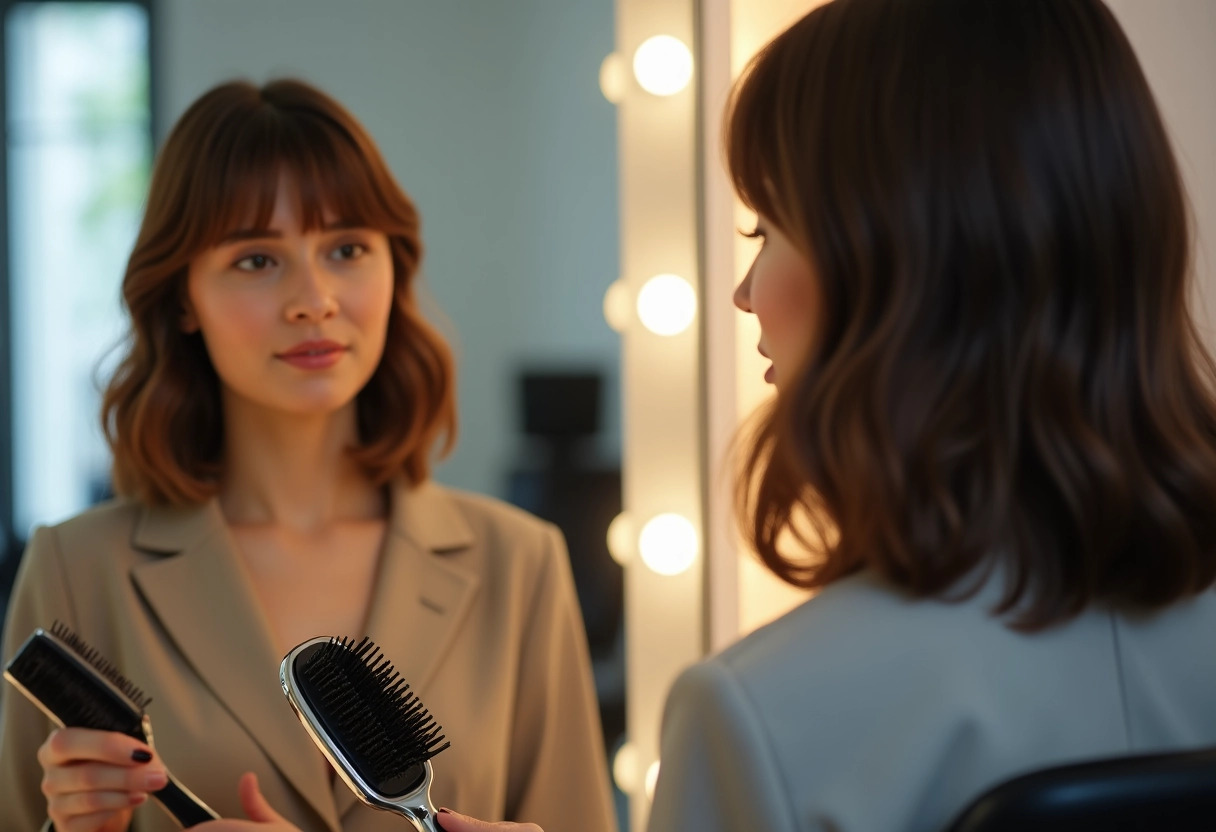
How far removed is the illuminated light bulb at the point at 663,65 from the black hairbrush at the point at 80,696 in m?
0.57

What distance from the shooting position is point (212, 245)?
799 millimetres

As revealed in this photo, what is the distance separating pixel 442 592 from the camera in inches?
33.9

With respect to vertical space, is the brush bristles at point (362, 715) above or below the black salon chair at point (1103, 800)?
below

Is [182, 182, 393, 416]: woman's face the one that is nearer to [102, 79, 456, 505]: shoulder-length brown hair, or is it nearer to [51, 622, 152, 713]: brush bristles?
[102, 79, 456, 505]: shoulder-length brown hair

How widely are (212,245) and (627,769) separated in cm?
53

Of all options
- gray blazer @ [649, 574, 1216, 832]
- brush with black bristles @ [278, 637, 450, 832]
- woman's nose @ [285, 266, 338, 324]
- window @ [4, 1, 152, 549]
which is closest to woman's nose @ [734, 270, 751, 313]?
gray blazer @ [649, 574, 1216, 832]

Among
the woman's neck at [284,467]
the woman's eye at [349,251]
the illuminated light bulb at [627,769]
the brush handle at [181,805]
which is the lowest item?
the illuminated light bulb at [627,769]

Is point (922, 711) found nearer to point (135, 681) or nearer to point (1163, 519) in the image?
point (1163, 519)

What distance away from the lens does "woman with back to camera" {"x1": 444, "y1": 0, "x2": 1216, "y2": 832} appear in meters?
0.37

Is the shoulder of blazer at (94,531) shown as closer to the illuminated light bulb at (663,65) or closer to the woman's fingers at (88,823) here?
the woman's fingers at (88,823)

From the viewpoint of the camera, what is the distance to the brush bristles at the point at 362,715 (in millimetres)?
536

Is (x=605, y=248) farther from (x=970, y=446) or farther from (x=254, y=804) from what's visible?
(x=970, y=446)

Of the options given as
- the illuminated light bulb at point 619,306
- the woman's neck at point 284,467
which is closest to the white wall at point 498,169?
the illuminated light bulb at point 619,306

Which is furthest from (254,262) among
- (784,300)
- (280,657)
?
Answer: (784,300)
